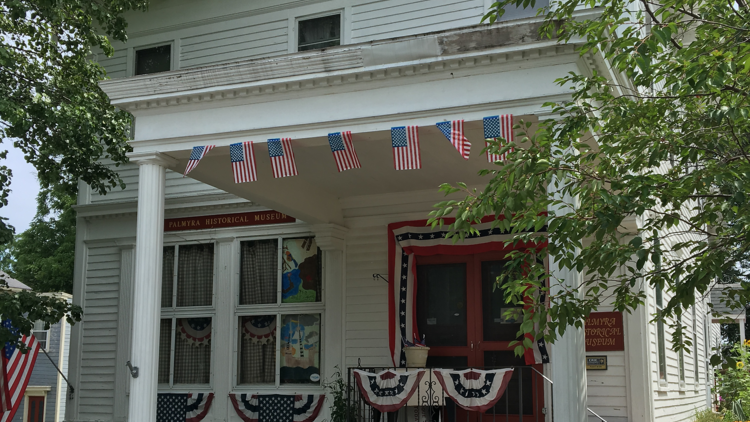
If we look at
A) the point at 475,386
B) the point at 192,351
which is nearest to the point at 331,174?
the point at 475,386

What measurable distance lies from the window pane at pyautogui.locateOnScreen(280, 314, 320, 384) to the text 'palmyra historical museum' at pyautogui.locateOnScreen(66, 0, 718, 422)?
28 mm

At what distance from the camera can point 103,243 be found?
15508 millimetres

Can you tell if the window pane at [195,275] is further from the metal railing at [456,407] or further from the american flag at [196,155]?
the american flag at [196,155]

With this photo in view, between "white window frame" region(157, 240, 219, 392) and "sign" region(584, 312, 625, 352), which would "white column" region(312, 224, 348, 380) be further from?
"sign" region(584, 312, 625, 352)

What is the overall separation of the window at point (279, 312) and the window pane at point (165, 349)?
1545 millimetres

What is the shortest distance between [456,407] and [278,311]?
12.9 ft

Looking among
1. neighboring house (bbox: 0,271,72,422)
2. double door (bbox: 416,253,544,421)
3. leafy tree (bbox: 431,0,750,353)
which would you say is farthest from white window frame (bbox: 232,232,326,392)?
neighboring house (bbox: 0,271,72,422)

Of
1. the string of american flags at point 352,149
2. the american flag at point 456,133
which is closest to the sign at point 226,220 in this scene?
the string of american flags at point 352,149

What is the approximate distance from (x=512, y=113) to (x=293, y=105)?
9.32 ft

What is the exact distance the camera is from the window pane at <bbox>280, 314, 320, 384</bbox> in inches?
535

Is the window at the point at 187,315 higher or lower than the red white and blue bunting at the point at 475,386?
higher

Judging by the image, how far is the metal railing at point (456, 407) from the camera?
10984 millimetres

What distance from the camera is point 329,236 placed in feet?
43.9

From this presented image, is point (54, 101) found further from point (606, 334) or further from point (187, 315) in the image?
point (606, 334)
